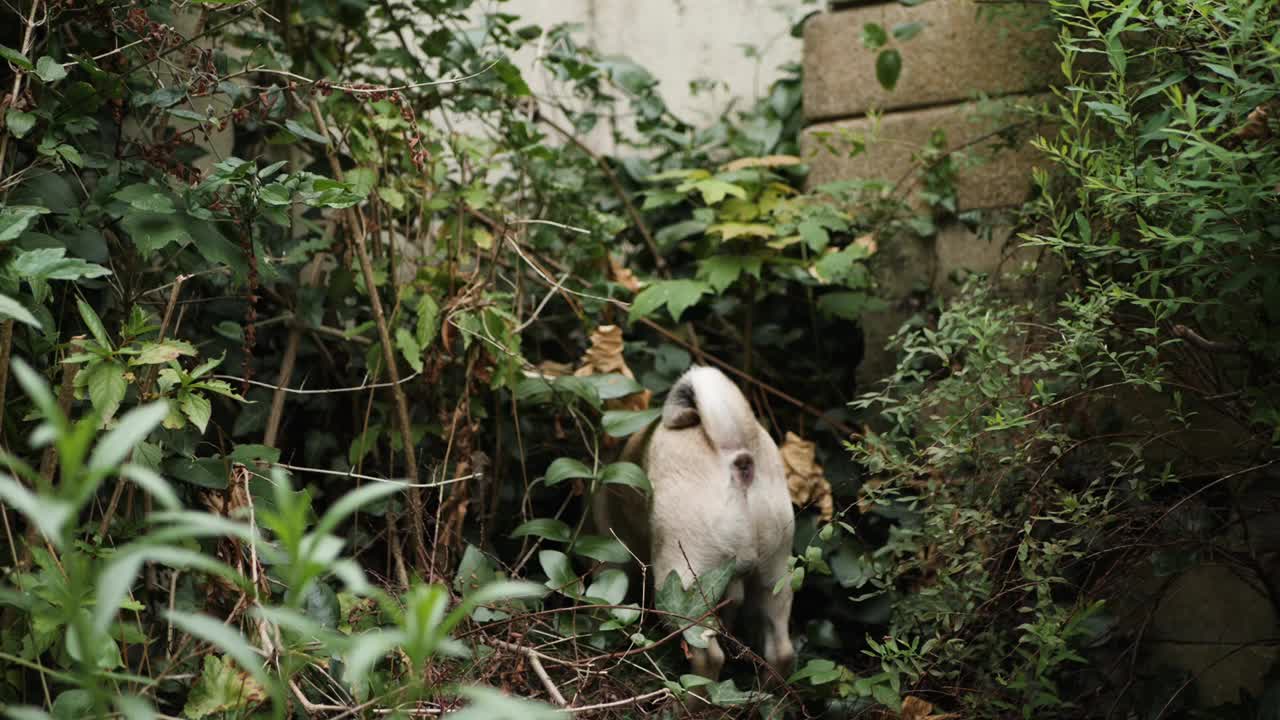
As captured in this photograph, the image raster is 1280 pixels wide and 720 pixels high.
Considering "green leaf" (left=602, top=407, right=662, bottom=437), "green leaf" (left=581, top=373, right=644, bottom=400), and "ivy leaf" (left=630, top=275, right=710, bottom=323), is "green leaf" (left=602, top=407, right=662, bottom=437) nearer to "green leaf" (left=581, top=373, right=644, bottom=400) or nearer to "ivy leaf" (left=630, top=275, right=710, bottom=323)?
"green leaf" (left=581, top=373, right=644, bottom=400)

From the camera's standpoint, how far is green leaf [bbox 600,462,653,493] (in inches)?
121

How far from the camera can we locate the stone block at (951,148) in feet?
11.7

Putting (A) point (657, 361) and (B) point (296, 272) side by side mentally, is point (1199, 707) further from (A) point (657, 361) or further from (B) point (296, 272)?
(B) point (296, 272)

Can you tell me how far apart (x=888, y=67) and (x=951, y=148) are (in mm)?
379

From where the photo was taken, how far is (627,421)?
3.27 metres

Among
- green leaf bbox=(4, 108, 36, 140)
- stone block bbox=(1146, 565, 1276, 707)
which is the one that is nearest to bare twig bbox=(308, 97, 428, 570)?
green leaf bbox=(4, 108, 36, 140)

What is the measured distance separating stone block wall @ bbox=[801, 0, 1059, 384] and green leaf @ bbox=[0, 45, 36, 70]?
2656 mm

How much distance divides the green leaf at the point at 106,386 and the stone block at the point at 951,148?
2605 mm

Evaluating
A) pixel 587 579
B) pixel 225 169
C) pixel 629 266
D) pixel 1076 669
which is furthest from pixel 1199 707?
pixel 225 169

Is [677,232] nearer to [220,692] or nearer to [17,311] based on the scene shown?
[220,692]

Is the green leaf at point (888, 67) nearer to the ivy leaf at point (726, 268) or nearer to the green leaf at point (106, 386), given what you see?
the ivy leaf at point (726, 268)

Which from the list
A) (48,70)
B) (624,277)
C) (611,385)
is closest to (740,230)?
(624,277)

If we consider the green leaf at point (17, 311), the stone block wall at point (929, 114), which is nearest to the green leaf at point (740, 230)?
the stone block wall at point (929, 114)

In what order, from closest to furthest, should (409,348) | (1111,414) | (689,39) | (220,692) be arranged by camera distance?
(220,692), (1111,414), (409,348), (689,39)
